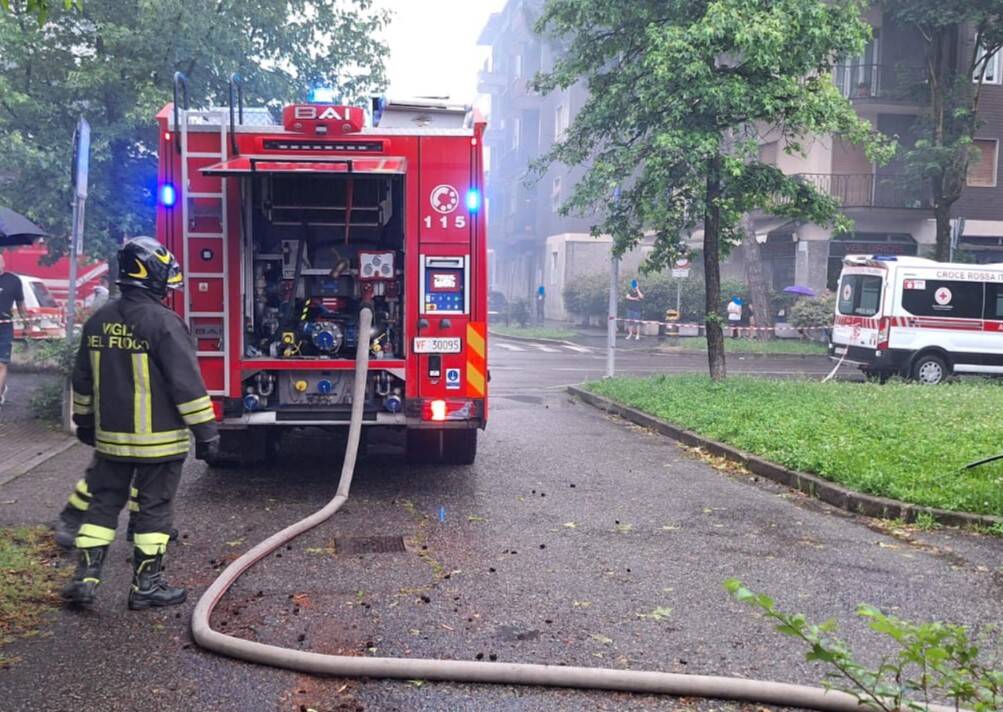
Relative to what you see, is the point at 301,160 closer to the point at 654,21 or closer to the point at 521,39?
the point at 654,21

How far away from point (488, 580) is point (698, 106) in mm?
10094

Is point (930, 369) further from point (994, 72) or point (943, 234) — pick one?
point (994, 72)

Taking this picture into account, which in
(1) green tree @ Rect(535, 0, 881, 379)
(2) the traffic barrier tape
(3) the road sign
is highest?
(1) green tree @ Rect(535, 0, 881, 379)

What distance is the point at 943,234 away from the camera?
2655cm

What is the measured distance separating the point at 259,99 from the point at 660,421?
7863 millimetres

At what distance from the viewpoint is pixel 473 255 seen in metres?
8.14

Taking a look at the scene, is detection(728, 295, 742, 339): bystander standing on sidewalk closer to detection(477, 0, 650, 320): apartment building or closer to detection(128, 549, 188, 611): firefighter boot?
detection(477, 0, 650, 320): apartment building

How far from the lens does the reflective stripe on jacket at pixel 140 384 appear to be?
17.6 feet

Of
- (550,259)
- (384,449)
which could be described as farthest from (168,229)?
(550,259)

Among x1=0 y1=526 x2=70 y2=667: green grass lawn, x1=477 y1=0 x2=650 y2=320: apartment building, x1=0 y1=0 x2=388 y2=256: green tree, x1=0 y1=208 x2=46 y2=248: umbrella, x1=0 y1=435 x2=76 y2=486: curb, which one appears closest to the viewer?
x1=0 y1=526 x2=70 y2=667: green grass lawn

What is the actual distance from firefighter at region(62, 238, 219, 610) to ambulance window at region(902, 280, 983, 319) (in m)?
16.6

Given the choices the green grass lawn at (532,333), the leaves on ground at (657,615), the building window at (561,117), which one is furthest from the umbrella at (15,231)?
the building window at (561,117)

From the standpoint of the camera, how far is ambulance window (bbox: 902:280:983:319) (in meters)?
19.5

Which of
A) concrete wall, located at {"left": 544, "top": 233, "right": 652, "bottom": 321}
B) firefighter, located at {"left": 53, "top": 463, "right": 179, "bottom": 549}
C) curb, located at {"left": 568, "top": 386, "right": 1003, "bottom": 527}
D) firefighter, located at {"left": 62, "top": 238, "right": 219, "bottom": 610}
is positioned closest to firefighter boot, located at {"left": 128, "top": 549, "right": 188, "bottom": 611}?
firefighter, located at {"left": 62, "top": 238, "right": 219, "bottom": 610}
